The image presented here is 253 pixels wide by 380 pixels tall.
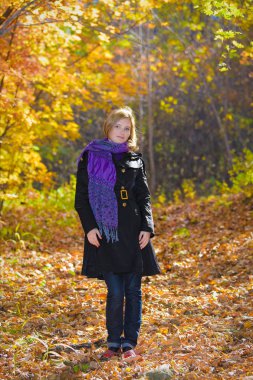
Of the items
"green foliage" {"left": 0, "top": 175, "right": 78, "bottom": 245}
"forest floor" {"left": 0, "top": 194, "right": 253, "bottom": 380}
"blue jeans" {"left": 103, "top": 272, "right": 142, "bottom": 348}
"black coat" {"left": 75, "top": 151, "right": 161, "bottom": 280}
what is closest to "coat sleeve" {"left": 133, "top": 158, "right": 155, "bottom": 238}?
"black coat" {"left": 75, "top": 151, "right": 161, "bottom": 280}

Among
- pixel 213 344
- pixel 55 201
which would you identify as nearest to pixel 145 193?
pixel 213 344

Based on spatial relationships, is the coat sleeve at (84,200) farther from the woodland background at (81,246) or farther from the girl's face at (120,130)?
the woodland background at (81,246)

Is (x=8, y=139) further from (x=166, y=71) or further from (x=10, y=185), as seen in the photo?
(x=166, y=71)

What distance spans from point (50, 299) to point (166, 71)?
41.4ft

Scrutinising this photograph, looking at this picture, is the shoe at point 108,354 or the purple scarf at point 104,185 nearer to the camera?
the purple scarf at point 104,185

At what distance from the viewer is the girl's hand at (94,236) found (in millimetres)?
4672

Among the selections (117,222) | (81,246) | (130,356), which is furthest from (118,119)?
(81,246)

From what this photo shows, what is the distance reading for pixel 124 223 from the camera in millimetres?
4703

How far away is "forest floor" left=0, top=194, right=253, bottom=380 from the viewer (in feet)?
15.1

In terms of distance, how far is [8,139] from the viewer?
986cm

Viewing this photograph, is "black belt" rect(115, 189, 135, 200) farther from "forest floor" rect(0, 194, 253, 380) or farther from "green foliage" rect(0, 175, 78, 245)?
"green foliage" rect(0, 175, 78, 245)

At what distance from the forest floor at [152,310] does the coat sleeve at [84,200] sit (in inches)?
37.2

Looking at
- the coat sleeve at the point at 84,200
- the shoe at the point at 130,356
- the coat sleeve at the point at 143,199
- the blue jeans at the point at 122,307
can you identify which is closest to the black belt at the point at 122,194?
the coat sleeve at the point at 143,199

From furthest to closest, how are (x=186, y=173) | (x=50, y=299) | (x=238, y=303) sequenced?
(x=186, y=173) < (x=50, y=299) < (x=238, y=303)
